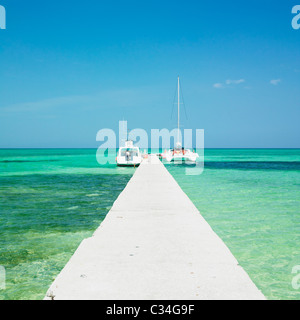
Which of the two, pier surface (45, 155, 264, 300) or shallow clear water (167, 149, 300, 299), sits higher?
pier surface (45, 155, 264, 300)

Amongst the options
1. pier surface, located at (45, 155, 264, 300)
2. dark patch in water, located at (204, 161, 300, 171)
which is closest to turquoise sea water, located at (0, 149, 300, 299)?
pier surface, located at (45, 155, 264, 300)

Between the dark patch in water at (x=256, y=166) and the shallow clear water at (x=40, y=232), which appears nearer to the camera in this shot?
the shallow clear water at (x=40, y=232)

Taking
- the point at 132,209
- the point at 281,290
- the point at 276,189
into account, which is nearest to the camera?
the point at 281,290

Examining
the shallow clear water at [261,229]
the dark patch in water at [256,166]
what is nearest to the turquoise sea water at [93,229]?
the shallow clear water at [261,229]

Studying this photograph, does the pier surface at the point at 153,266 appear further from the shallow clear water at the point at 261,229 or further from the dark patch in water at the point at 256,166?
the dark patch in water at the point at 256,166

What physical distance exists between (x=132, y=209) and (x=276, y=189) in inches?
400

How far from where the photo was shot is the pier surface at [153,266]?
127 inches

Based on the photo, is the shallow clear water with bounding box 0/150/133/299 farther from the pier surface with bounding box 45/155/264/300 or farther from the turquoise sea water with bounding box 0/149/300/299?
the pier surface with bounding box 45/155/264/300

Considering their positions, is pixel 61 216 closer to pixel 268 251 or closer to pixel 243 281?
pixel 268 251

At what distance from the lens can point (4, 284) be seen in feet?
14.5

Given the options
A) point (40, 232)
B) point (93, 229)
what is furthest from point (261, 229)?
point (40, 232)

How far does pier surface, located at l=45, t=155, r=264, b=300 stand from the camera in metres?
3.22

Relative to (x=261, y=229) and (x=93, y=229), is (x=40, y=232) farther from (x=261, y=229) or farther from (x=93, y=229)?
(x=261, y=229)
